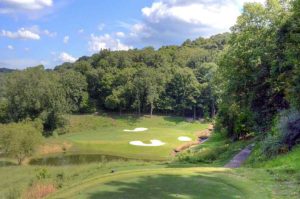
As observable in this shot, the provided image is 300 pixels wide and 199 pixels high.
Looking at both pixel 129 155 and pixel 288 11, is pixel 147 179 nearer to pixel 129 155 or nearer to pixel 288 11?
pixel 288 11

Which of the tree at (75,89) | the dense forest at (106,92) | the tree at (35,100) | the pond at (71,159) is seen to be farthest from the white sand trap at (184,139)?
the tree at (75,89)

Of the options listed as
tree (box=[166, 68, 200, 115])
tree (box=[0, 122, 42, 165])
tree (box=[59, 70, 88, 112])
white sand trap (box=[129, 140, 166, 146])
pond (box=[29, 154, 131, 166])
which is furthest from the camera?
tree (box=[59, 70, 88, 112])

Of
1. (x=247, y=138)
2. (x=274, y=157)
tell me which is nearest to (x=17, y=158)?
(x=247, y=138)

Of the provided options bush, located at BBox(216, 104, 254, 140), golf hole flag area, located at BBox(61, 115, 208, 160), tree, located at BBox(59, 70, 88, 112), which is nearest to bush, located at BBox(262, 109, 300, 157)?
bush, located at BBox(216, 104, 254, 140)

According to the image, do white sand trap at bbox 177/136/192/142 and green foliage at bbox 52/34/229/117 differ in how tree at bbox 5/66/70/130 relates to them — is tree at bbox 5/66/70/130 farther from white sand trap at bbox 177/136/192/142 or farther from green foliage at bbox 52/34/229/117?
white sand trap at bbox 177/136/192/142

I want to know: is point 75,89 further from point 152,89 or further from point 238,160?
point 238,160

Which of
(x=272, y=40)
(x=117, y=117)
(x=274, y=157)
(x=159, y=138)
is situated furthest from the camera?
(x=117, y=117)

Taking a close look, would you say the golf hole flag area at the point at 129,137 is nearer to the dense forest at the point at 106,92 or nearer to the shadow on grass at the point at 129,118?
the shadow on grass at the point at 129,118
